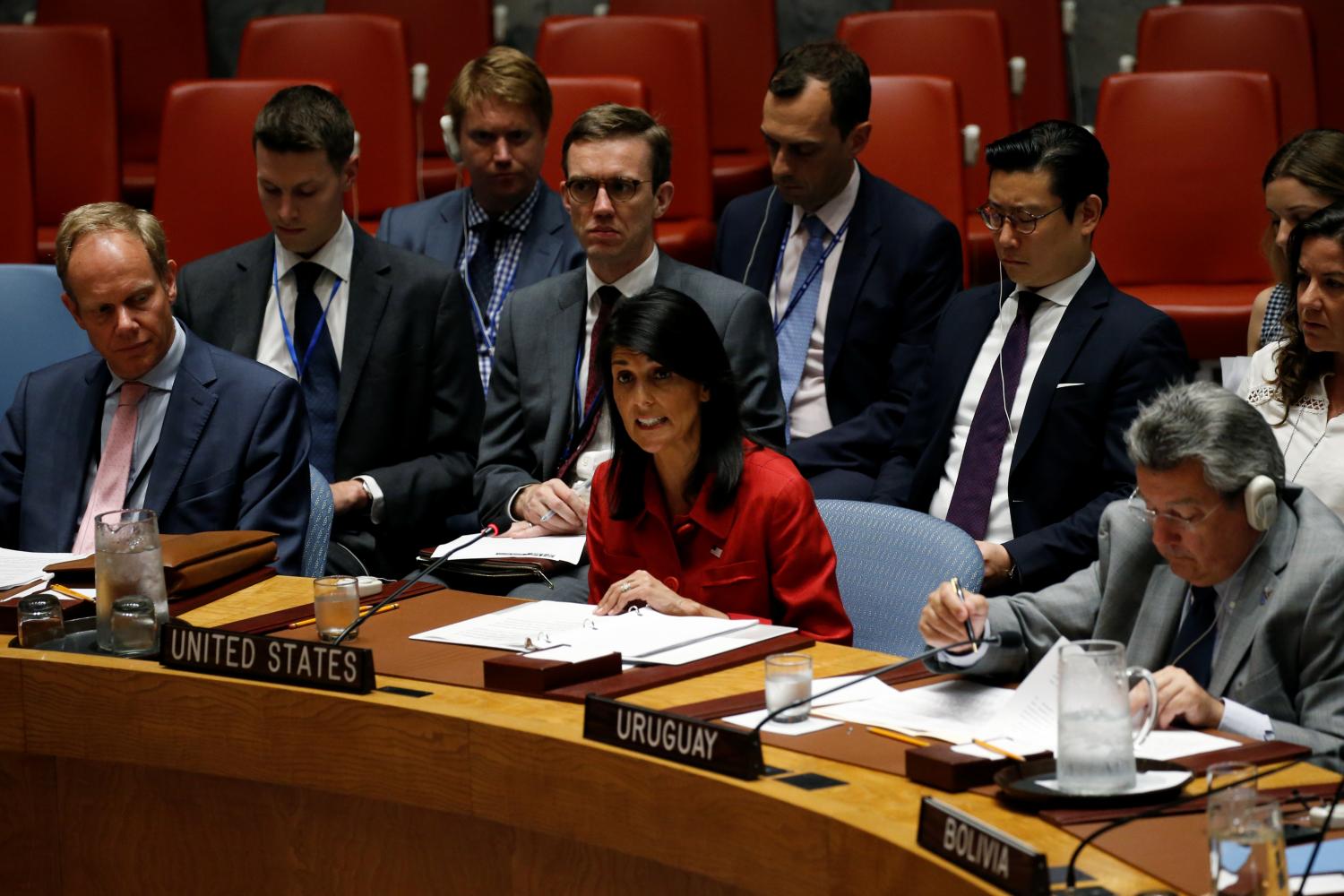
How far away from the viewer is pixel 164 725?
7.63 feet

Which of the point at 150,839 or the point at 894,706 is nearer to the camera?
the point at 894,706

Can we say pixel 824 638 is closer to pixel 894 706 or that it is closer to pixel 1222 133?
pixel 894 706

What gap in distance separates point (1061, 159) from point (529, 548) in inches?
47.4


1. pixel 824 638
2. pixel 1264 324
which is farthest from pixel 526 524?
pixel 1264 324

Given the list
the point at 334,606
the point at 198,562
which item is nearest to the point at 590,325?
the point at 198,562

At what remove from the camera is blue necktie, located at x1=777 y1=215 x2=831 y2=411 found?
3838 millimetres

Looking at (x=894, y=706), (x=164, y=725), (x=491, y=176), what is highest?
(x=491, y=176)

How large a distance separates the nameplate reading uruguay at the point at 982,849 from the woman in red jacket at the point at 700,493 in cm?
94

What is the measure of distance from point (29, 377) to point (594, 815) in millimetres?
1644

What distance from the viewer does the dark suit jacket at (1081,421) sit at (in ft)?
9.96

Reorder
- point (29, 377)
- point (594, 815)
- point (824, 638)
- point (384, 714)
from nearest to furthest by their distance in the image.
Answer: point (594, 815) → point (384, 714) → point (824, 638) → point (29, 377)

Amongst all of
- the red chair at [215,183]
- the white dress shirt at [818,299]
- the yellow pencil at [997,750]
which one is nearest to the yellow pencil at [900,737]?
the yellow pencil at [997,750]

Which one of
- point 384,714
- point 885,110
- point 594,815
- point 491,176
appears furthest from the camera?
point 885,110

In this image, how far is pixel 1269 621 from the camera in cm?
199
